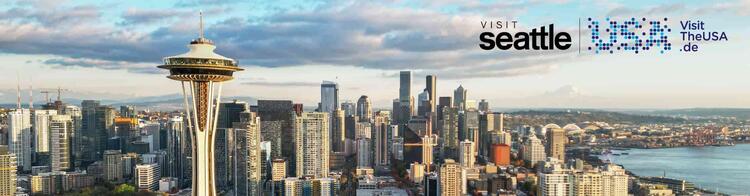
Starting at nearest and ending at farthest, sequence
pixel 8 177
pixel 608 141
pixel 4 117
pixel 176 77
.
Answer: pixel 176 77 < pixel 8 177 < pixel 608 141 < pixel 4 117

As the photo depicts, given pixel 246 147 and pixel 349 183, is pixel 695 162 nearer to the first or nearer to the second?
pixel 349 183

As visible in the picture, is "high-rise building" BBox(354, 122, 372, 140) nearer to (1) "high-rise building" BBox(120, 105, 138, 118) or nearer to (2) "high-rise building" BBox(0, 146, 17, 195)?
(1) "high-rise building" BBox(120, 105, 138, 118)

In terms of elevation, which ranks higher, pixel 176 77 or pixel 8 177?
pixel 176 77

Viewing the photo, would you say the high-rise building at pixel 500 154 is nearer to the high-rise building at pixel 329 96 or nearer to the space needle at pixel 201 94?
the high-rise building at pixel 329 96

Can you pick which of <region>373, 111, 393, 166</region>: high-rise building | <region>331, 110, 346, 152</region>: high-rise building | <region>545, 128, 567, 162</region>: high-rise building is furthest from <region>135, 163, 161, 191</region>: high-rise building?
<region>545, 128, 567, 162</region>: high-rise building

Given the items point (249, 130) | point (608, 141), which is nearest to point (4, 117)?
point (249, 130)


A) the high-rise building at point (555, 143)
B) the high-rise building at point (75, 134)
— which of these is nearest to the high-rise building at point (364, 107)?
the high-rise building at point (555, 143)
